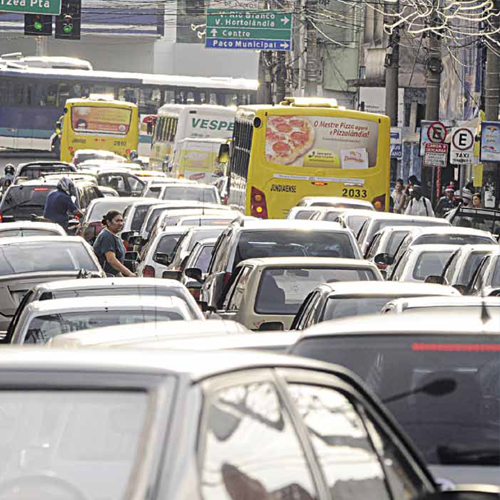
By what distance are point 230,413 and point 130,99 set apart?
71.5 metres

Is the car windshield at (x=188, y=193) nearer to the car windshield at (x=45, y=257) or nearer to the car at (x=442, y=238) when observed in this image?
the car at (x=442, y=238)

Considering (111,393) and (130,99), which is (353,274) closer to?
(111,393)

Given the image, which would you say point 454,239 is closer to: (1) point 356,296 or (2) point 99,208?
(1) point 356,296

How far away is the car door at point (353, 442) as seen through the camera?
4.18m

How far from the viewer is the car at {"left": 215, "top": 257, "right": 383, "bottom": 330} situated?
44.2ft

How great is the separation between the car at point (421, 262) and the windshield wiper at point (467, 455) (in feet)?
40.3

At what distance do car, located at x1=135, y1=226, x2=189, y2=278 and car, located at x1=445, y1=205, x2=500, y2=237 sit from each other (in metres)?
3.88

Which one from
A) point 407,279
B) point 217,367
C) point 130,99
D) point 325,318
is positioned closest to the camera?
point 217,367

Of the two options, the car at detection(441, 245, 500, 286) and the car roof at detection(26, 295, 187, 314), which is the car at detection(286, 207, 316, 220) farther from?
the car roof at detection(26, 295, 187, 314)

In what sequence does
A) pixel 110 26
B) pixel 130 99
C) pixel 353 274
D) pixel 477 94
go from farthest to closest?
pixel 110 26 → pixel 130 99 → pixel 477 94 → pixel 353 274

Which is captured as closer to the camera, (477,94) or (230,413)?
(230,413)

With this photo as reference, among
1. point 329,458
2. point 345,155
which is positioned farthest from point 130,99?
point 329,458

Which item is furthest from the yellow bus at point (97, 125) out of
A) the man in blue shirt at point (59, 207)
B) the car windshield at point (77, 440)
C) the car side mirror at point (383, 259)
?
the car windshield at point (77, 440)

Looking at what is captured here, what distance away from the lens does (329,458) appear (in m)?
4.23
